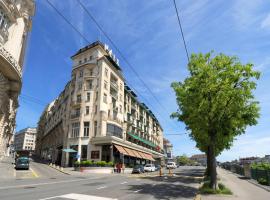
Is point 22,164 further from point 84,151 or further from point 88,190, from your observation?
point 88,190

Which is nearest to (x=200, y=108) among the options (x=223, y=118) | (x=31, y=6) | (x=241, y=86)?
(x=223, y=118)

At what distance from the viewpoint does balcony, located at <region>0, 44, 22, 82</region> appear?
3036 centimetres

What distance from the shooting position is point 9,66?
32.7 m

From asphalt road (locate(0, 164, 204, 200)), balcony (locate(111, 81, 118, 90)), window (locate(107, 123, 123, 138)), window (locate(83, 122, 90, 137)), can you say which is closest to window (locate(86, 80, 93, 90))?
balcony (locate(111, 81, 118, 90))

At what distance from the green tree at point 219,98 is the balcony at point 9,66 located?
935 inches

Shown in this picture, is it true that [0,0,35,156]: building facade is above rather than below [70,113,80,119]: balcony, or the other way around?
above

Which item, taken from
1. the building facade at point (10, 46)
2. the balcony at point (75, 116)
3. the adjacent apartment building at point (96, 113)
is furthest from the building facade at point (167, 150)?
the building facade at point (10, 46)

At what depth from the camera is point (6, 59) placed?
30.8 meters

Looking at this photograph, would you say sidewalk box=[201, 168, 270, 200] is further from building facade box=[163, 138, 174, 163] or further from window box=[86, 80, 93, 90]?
building facade box=[163, 138, 174, 163]

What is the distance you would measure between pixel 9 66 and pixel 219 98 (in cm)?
2774

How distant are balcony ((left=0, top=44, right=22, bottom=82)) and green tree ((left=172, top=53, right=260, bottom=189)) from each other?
23.7m

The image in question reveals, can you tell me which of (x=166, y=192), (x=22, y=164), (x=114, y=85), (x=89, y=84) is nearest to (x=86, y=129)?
(x=89, y=84)

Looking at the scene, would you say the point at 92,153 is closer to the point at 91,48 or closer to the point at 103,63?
the point at 103,63

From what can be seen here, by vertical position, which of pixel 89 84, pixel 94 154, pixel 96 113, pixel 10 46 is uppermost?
pixel 10 46
